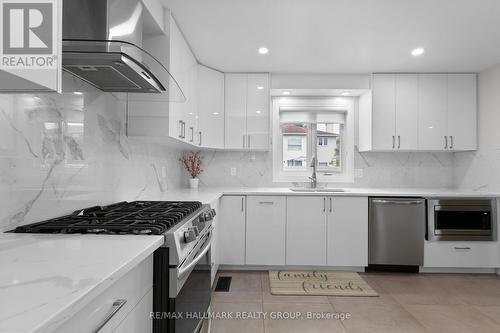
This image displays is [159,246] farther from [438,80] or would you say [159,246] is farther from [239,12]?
[438,80]

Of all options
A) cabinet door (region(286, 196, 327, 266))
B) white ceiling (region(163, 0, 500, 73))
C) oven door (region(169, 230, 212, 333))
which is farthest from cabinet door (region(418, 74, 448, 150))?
oven door (region(169, 230, 212, 333))

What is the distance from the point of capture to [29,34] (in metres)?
0.87

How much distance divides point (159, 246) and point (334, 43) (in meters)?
2.42

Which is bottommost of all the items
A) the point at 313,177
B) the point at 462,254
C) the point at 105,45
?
the point at 462,254

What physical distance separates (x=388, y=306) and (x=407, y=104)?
230 centimetres

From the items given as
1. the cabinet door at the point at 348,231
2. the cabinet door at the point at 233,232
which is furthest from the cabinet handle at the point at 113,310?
the cabinet door at the point at 348,231

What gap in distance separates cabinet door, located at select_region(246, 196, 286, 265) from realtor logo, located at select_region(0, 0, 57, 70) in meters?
2.50

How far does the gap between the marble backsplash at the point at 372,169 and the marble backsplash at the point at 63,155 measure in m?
1.47

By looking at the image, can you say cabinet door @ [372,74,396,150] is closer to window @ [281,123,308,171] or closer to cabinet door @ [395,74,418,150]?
cabinet door @ [395,74,418,150]

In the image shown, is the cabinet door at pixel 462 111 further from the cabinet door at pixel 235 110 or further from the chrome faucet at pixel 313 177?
the cabinet door at pixel 235 110

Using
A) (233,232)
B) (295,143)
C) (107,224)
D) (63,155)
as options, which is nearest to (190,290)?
(107,224)

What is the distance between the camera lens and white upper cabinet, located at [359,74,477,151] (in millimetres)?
3449

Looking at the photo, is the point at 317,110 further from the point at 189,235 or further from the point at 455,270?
the point at 189,235

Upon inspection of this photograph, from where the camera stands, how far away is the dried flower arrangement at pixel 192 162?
141 inches
